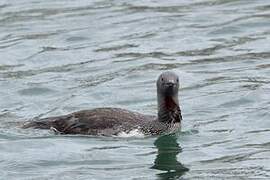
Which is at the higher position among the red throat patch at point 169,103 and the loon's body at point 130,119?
the red throat patch at point 169,103

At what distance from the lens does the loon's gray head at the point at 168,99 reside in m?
15.8

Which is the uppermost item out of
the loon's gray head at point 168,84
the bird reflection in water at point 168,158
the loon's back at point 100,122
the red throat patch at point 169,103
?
the loon's gray head at point 168,84

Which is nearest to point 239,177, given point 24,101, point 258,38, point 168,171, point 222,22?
point 168,171

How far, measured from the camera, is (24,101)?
18188mm

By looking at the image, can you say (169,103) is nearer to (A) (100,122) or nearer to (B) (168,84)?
(B) (168,84)

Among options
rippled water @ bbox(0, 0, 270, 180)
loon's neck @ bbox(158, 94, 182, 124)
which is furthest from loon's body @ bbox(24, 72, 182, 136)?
rippled water @ bbox(0, 0, 270, 180)

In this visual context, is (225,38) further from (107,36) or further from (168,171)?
(168,171)

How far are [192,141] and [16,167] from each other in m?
2.38

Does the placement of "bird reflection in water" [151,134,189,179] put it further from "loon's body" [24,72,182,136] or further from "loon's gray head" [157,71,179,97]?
"loon's gray head" [157,71,179,97]

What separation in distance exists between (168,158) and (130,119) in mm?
1171

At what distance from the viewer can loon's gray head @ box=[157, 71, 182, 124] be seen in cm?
1582

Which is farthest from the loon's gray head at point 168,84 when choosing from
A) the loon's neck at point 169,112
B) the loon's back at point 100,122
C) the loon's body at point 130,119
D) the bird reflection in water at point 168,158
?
the bird reflection in water at point 168,158

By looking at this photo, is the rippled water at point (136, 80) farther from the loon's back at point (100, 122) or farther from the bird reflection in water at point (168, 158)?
the loon's back at point (100, 122)

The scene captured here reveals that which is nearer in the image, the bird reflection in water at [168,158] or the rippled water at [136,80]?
the bird reflection in water at [168,158]
